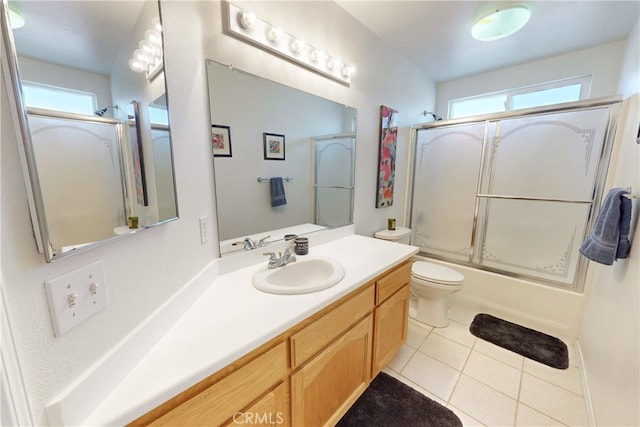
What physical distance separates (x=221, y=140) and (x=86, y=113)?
0.71m

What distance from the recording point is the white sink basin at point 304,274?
1.18m

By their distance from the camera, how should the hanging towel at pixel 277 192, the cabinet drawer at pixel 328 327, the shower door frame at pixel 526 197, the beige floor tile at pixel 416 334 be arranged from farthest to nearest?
the beige floor tile at pixel 416 334 → the shower door frame at pixel 526 197 → the hanging towel at pixel 277 192 → the cabinet drawer at pixel 328 327

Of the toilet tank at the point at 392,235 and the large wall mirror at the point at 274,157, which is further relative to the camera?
the toilet tank at the point at 392,235

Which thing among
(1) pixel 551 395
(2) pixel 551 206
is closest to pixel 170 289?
(1) pixel 551 395

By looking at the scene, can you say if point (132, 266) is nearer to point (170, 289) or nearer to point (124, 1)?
point (170, 289)

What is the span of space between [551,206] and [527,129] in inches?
28.2

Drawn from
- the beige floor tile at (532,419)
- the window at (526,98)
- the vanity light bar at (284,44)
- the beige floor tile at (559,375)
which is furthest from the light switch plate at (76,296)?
the window at (526,98)

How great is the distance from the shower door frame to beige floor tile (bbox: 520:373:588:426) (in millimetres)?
924

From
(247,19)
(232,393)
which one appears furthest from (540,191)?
(232,393)

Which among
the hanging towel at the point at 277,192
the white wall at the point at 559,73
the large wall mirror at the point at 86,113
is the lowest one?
the hanging towel at the point at 277,192

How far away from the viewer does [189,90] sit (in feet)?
3.38

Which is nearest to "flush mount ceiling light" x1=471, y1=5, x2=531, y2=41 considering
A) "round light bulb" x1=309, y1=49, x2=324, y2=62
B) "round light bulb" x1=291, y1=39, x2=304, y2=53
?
"round light bulb" x1=309, y1=49, x2=324, y2=62

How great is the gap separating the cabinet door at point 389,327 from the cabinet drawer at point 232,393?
72 centimetres

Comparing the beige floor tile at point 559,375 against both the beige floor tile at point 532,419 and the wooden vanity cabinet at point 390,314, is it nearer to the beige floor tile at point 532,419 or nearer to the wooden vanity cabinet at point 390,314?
the beige floor tile at point 532,419
